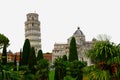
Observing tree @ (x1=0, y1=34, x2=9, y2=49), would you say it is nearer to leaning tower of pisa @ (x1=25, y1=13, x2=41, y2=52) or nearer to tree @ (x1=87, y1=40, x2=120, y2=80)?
leaning tower of pisa @ (x1=25, y1=13, x2=41, y2=52)

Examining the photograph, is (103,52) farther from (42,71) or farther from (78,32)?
(78,32)

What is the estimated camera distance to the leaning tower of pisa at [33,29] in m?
113

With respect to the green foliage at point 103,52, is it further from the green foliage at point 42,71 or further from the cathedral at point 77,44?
the cathedral at point 77,44

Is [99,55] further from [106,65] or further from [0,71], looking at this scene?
[0,71]

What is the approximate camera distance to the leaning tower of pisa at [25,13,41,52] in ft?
372

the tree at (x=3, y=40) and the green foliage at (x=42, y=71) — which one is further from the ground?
the tree at (x=3, y=40)

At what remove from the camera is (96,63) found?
15570mm

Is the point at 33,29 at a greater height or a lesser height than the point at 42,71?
greater

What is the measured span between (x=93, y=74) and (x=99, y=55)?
0.99m

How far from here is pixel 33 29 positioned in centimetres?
11556

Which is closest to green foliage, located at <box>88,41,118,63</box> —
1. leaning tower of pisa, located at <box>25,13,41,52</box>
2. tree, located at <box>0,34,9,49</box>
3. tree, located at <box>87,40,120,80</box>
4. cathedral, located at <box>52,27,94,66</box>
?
tree, located at <box>87,40,120,80</box>

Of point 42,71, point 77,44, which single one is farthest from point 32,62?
point 77,44

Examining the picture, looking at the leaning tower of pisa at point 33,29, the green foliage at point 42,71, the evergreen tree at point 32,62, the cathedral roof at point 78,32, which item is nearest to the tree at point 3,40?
the evergreen tree at point 32,62

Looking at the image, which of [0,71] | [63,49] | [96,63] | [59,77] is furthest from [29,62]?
[63,49]
